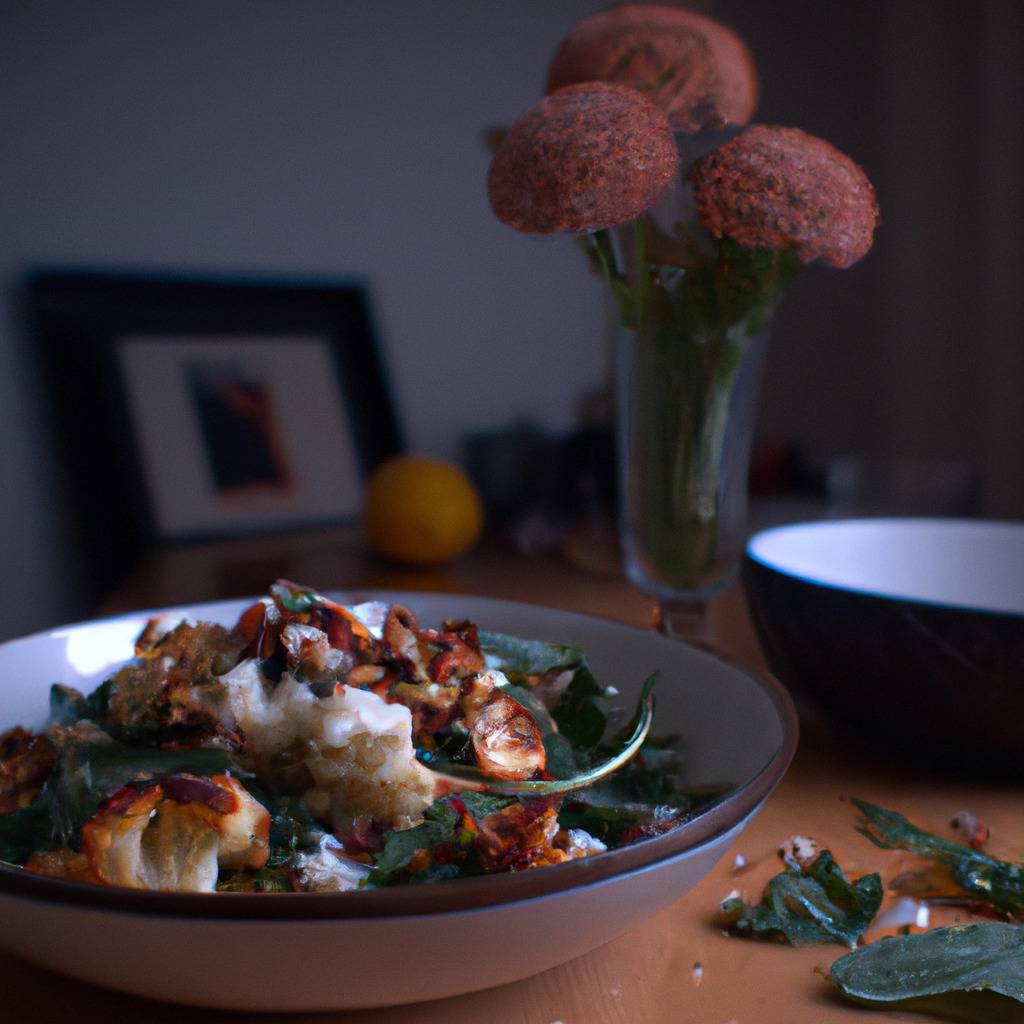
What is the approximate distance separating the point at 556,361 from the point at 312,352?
0.76 metres

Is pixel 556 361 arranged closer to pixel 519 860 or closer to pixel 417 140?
pixel 417 140

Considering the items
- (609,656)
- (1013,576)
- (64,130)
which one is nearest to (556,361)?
(64,130)

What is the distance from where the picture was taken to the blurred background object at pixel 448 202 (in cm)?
160

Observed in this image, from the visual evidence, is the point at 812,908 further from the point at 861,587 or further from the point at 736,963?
the point at 861,587

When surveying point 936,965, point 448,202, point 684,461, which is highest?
point 448,202

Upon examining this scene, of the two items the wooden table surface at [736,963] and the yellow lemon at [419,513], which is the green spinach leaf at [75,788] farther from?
the yellow lemon at [419,513]

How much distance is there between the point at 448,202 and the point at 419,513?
0.97 meters

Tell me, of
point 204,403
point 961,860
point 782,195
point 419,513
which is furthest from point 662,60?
point 204,403

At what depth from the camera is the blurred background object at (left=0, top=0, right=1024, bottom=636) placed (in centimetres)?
160

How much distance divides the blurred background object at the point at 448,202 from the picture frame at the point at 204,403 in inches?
2.1

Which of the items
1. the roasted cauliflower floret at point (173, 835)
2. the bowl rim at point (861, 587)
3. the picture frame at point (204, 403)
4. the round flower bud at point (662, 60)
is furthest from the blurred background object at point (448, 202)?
the roasted cauliflower floret at point (173, 835)

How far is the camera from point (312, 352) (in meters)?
1.89

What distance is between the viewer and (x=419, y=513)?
1.48 m

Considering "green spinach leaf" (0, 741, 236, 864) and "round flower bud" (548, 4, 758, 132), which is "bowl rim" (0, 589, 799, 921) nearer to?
"green spinach leaf" (0, 741, 236, 864)
